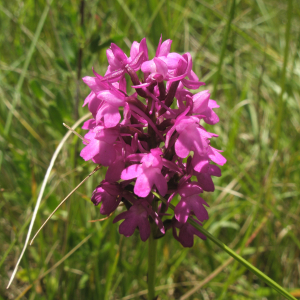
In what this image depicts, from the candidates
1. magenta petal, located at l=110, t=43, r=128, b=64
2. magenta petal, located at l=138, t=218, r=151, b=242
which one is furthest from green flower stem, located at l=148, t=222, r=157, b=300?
magenta petal, located at l=110, t=43, r=128, b=64

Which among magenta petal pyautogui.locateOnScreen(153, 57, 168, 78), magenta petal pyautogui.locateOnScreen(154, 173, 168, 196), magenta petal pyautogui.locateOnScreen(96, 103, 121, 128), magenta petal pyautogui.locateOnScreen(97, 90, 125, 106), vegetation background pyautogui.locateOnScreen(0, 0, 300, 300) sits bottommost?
vegetation background pyautogui.locateOnScreen(0, 0, 300, 300)

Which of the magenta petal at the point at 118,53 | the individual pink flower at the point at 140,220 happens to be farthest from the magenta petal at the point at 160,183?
the magenta petal at the point at 118,53

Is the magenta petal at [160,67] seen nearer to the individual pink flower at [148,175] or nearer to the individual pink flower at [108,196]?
the individual pink flower at [148,175]

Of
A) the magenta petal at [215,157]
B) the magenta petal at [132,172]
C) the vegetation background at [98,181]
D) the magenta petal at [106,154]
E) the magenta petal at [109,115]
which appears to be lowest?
the vegetation background at [98,181]

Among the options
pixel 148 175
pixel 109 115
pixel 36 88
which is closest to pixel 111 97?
pixel 109 115

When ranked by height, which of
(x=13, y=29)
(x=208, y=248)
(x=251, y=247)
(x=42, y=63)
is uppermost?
(x=13, y=29)

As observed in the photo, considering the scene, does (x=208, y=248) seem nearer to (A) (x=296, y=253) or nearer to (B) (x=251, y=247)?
(B) (x=251, y=247)

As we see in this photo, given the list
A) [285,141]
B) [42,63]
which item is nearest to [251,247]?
[285,141]

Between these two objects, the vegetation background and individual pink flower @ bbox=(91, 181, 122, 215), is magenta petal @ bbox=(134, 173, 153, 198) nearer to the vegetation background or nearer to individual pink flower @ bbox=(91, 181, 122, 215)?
individual pink flower @ bbox=(91, 181, 122, 215)
